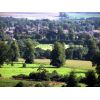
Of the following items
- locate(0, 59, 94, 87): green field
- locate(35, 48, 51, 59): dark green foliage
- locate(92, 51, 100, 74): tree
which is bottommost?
locate(0, 59, 94, 87): green field

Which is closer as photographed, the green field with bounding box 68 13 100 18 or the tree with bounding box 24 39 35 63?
the green field with bounding box 68 13 100 18

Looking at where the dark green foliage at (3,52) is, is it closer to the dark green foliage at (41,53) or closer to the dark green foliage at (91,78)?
the dark green foliage at (41,53)

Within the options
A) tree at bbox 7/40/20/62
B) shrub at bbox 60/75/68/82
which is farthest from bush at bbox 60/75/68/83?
tree at bbox 7/40/20/62

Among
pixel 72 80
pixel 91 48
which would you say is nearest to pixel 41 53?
pixel 72 80

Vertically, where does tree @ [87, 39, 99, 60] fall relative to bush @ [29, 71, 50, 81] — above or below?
above

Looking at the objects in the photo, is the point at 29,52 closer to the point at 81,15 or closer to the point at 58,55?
the point at 58,55

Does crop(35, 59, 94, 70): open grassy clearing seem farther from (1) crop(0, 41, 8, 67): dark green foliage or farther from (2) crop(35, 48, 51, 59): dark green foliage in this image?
(1) crop(0, 41, 8, 67): dark green foliage
